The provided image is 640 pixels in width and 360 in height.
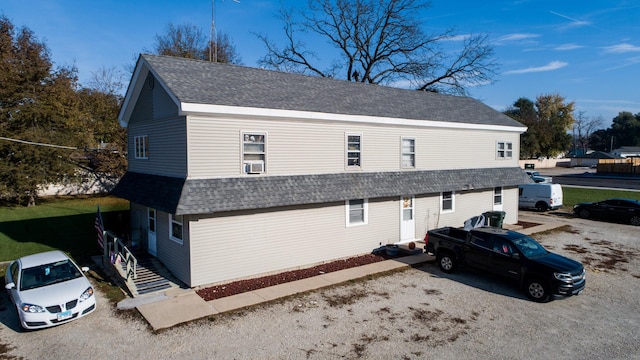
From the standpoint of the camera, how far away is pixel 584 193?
40344 millimetres

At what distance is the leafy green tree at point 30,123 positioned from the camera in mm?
28452

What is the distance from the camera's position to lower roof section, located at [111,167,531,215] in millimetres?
13016

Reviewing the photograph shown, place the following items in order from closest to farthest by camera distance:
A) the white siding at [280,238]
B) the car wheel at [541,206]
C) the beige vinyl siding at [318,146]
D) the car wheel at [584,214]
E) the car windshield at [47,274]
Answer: the car windshield at [47,274]
the white siding at [280,238]
the beige vinyl siding at [318,146]
the car wheel at [584,214]
the car wheel at [541,206]

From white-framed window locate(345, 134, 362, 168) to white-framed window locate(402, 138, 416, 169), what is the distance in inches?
113

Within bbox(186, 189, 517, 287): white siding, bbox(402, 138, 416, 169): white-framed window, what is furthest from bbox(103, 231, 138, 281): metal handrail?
bbox(402, 138, 416, 169): white-framed window

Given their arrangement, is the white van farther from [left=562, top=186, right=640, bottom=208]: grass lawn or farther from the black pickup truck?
the black pickup truck

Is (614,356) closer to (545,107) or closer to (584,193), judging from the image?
(584,193)

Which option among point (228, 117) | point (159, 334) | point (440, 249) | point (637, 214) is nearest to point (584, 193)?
point (637, 214)

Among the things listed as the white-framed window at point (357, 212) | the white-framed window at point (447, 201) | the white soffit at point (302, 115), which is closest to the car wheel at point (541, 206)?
the white soffit at point (302, 115)


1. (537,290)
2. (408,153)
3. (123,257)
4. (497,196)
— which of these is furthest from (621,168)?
(123,257)

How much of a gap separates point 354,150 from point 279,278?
6449 mm

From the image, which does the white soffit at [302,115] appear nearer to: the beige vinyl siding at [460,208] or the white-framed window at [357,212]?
the white-framed window at [357,212]

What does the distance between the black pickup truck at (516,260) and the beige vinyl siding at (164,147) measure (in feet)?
33.0

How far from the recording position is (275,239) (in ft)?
48.3
